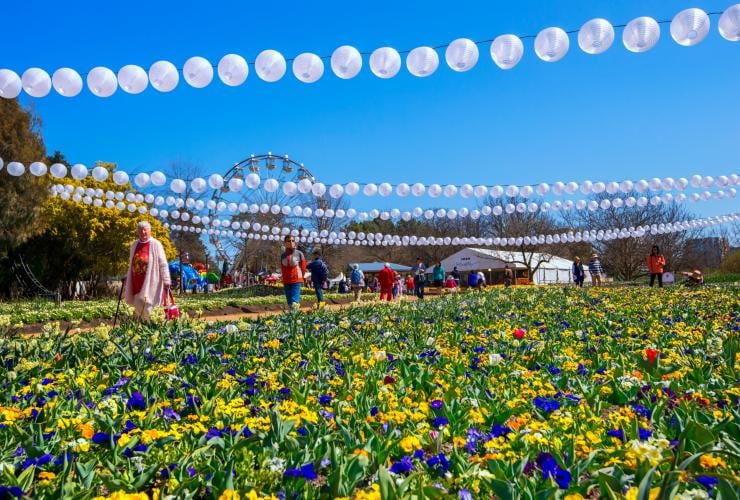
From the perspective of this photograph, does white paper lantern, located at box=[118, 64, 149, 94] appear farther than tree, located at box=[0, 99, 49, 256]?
No

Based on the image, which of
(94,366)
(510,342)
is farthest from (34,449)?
(510,342)

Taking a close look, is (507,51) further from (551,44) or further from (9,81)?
(9,81)

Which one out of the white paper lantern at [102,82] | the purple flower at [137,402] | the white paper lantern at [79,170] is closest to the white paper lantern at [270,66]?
the white paper lantern at [102,82]

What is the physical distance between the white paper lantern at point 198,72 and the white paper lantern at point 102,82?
1.23m

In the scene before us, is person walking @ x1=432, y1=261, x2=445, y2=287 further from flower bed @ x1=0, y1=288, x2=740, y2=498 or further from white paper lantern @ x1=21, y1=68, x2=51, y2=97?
flower bed @ x1=0, y1=288, x2=740, y2=498

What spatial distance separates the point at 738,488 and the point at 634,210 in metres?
51.8

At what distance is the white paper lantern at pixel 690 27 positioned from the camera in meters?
7.15

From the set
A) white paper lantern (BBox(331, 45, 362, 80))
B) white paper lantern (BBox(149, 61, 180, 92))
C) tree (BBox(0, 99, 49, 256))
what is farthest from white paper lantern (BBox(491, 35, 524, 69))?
tree (BBox(0, 99, 49, 256))

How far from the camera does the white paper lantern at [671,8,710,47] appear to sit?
23.5 ft

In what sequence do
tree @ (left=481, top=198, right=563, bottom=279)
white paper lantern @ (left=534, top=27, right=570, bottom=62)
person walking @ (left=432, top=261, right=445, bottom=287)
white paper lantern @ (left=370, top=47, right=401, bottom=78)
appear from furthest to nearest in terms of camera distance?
1. tree @ (left=481, top=198, right=563, bottom=279)
2. person walking @ (left=432, top=261, right=445, bottom=287)
3. white paper lantern @ (left=370, top=47, right=401, bottom=78)
4. white paper lantern @ (left=534, top=27, right=570, bottom=62)

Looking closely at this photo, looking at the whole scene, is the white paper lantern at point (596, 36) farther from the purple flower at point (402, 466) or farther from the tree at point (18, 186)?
the tree at point (18, 186)

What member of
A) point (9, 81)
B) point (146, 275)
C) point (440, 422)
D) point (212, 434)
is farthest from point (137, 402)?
point (9, 81)

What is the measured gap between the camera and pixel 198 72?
8.41 metres

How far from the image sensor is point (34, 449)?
7.43ft
